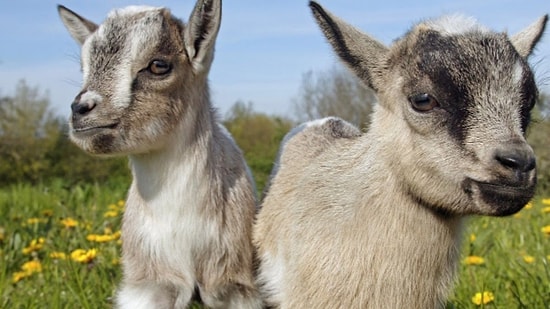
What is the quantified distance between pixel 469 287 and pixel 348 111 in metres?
6.33

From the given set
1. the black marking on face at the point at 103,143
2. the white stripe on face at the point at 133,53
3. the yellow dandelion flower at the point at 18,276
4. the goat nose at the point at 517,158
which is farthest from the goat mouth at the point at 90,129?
the goat nose at the point at 517,158

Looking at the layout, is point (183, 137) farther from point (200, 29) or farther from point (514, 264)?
point (514, 264)

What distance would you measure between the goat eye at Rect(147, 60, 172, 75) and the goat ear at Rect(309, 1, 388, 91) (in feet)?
3.25

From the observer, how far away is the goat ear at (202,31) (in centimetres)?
454

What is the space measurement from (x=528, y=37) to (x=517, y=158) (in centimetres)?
134

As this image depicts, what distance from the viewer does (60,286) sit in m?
5.52

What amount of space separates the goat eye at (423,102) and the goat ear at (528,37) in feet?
3.01

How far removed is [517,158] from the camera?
3.26 metres

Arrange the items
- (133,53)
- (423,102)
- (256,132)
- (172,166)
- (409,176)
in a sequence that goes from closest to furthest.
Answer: (423,102)
(409,176)
(133,53)
(172,166)
(256,132)

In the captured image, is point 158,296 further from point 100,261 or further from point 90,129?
point 100,261

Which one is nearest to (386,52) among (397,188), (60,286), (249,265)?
(397,188)

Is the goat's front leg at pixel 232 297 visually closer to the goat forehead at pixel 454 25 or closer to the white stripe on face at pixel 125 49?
the white stripe on face at pixel 125 49

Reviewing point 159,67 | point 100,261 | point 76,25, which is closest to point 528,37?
point 159,67

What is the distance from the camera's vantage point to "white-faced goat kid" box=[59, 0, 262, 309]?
14.5 feet
